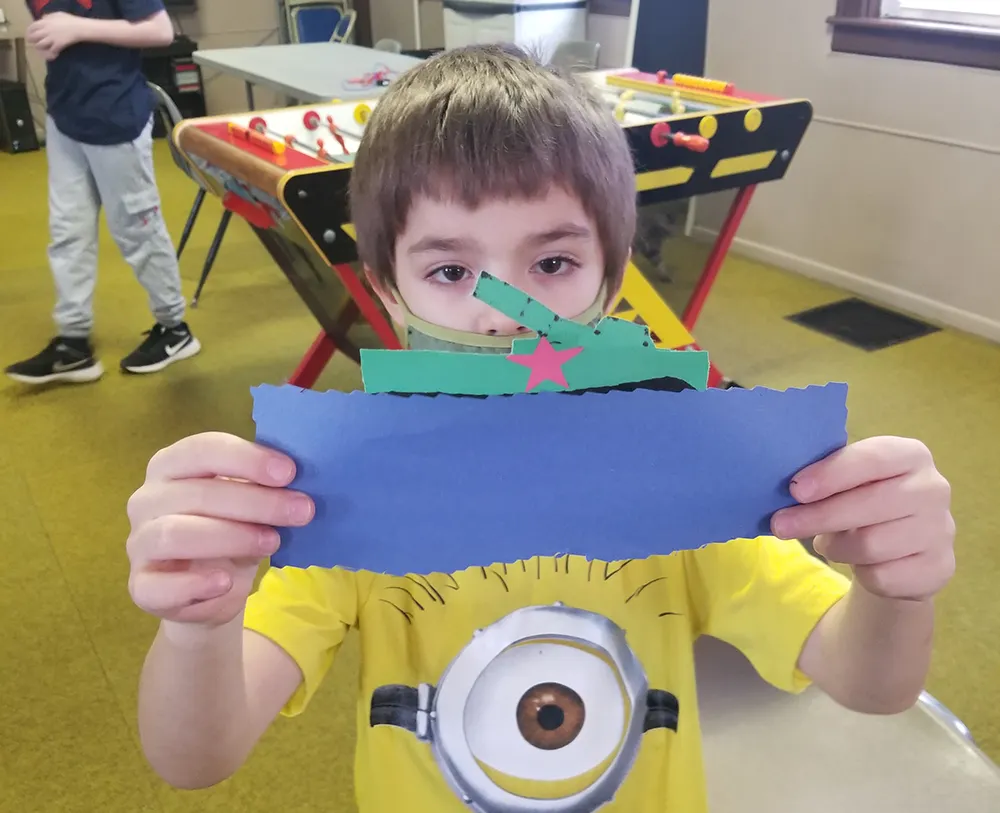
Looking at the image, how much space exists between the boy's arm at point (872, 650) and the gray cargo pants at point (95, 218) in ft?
7.54

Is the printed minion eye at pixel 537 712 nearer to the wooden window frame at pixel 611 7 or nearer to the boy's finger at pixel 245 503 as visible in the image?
the boy's finger at pixel 245 503

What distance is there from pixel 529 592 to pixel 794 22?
299 centimetres

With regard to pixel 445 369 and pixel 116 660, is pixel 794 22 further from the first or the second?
pixel 445 369

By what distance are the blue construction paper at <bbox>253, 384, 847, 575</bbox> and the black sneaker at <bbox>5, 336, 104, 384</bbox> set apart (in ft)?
7.83

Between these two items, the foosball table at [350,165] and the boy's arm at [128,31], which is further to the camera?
the boy's arm at [128,31]

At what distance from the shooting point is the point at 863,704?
25.9 inches

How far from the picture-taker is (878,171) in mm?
2986

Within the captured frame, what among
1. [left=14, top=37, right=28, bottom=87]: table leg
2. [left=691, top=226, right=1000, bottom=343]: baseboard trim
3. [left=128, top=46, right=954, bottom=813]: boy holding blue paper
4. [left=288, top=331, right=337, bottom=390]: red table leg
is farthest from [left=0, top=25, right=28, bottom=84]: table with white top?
[left=128, top=46, right=954, bottom=813]: boy holding blue paper

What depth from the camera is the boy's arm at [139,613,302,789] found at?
0.56 m

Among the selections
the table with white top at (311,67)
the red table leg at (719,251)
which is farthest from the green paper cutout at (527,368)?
the table with white top at (311,67)

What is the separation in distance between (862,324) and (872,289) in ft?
0.92

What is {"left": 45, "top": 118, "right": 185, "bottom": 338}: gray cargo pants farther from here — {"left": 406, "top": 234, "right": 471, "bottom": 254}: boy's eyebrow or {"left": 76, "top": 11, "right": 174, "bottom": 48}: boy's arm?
{"left": 406, "top": 234, "right": 471, "bottom": 254}: boy's eyebrow

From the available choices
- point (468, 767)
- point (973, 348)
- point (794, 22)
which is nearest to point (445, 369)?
point (468, 767)

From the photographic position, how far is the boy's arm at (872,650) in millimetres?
602
